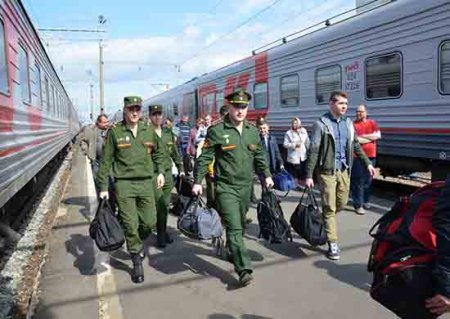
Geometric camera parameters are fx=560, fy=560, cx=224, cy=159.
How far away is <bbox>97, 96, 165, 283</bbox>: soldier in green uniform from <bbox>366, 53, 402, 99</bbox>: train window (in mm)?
4777

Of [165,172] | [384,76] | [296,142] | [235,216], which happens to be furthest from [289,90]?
[235,216]

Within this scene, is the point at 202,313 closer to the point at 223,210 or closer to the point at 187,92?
the point at 223,210

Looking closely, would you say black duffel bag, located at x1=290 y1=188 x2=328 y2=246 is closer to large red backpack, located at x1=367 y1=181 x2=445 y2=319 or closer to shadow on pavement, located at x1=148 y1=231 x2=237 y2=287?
shadow on pavement, located at x1=148 y1=231 x2=237 y2=287

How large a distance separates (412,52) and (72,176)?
10695 mm

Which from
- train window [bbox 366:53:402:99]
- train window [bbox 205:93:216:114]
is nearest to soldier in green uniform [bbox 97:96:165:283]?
train window [bbox 366:53:402:99]

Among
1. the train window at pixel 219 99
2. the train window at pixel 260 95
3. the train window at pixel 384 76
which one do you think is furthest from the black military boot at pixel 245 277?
the train window at pixel 219 99

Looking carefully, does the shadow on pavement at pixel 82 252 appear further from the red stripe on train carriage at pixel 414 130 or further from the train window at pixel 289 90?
the train window at pixel 289 90

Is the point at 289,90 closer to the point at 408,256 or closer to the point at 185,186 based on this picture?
the point at 185,186

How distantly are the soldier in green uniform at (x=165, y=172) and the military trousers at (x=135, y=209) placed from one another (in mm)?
722

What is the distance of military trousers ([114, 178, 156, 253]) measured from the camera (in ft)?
17.7

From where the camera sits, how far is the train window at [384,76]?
28.9 ft

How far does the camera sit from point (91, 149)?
895 centimetres

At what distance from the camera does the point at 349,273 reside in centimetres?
532

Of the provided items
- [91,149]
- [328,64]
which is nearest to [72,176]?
[91,149]
